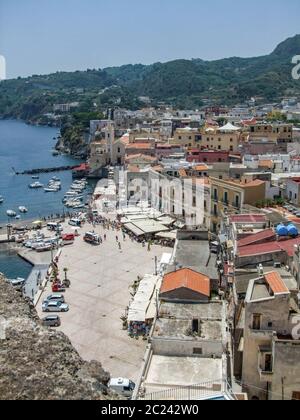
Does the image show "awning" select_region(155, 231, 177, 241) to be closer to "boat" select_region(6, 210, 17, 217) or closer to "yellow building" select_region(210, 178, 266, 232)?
"yellow building" select_region(210, 178, 266, 232)

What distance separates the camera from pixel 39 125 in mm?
138500

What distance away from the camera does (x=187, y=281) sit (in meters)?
16.4

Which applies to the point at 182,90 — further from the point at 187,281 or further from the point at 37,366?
the point at 37,366

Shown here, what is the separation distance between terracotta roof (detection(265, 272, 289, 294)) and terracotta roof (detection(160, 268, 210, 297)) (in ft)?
10.8

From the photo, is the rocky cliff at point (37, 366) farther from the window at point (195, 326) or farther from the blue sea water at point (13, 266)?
the blue sea water at point (13, 266)

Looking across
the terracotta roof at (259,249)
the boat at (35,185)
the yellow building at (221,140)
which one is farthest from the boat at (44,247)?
the boat at (35,185)

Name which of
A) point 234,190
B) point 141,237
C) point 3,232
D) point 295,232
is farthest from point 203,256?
point 3,232

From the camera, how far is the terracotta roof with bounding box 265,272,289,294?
12067mm

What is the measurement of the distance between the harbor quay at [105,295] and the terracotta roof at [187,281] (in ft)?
7.58

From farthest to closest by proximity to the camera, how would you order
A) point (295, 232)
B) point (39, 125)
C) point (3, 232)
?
point (39, 125), point (3, 232), point (295, 232)

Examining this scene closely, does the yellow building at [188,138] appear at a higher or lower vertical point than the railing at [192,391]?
higher

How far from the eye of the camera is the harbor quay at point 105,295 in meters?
16.8

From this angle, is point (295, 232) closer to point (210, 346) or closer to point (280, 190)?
point (210, 346)

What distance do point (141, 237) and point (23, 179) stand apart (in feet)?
105
